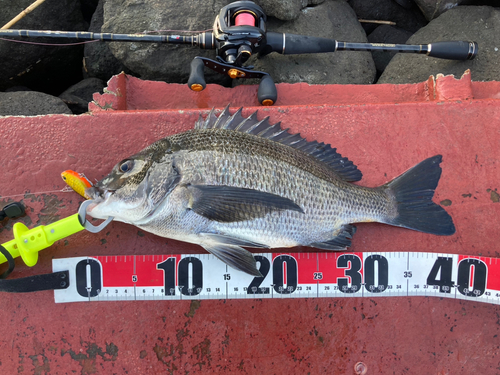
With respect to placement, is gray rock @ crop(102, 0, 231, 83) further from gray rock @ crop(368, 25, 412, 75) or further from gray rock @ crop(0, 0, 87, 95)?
gray rock @ crop(368, 25, 412, 75)

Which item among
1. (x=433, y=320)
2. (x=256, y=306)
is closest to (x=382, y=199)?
(x=433, y=320)

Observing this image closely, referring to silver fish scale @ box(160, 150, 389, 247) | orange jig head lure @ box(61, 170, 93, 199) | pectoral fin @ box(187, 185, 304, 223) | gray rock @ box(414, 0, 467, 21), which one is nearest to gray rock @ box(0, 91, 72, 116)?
orange jig head lure @ box(61, 170, 93, 199)

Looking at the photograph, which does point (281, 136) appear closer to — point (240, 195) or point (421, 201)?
point (240, 195)

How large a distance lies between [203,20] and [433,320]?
268cm

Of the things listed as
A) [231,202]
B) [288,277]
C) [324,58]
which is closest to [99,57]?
[324,58]

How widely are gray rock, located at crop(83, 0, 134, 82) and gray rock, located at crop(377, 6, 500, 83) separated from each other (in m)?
2.34

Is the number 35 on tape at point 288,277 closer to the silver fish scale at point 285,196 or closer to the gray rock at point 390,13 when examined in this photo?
the silver fish scale at point 285,196

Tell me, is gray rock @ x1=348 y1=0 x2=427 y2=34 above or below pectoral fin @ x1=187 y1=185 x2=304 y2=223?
above

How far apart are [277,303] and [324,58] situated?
1.92 meters

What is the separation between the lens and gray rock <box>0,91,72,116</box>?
251 cm

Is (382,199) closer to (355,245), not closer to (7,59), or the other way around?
(355,245)

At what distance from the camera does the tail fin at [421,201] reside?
199cm

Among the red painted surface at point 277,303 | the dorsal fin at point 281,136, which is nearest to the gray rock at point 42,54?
the red painted surface at point 277,303

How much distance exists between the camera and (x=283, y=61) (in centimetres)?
263
